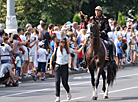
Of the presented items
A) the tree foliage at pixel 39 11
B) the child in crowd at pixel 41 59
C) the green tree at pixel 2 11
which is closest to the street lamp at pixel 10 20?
the child in crowd at pixel 41 59

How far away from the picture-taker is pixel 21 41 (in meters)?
17.5

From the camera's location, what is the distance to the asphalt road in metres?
12.4

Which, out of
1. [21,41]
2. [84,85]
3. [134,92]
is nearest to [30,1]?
[21,41]

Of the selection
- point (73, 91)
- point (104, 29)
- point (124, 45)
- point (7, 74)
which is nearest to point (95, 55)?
point (104, 29)

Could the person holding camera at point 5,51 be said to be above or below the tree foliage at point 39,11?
below

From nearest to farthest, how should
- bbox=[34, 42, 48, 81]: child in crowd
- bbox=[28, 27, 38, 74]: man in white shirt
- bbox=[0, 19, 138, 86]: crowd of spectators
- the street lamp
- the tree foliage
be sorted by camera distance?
bbox=[0, 19, 138, 86]: crowd of spectators → bbox=[34, 42, 48, 81]: child in crowd → bbox=[28, 27, 38, 74]: man in white shirt → the street lamp → the tree foliage

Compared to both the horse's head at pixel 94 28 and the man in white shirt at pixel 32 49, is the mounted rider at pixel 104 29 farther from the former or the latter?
the man in white shirt at pixel 32 49

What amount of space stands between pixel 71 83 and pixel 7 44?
3.00 metres

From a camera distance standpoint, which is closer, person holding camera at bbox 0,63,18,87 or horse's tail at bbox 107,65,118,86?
horse's tail at bbox 107,65,118,86

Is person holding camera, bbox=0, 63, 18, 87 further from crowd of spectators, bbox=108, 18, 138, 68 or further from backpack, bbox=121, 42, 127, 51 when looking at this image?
backpack, bbox=121, 42, 127, 51

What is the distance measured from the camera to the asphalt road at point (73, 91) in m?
12.4

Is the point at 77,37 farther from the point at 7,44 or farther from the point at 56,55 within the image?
the point at 56,55

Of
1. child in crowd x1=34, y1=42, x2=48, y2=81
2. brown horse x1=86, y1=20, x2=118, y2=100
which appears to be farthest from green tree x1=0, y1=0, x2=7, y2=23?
brown horse x1=86, y1=20, x2=118, y2=100

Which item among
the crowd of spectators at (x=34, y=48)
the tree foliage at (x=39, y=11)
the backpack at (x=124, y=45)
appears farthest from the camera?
the tree foliage at (x=39, y=11)
